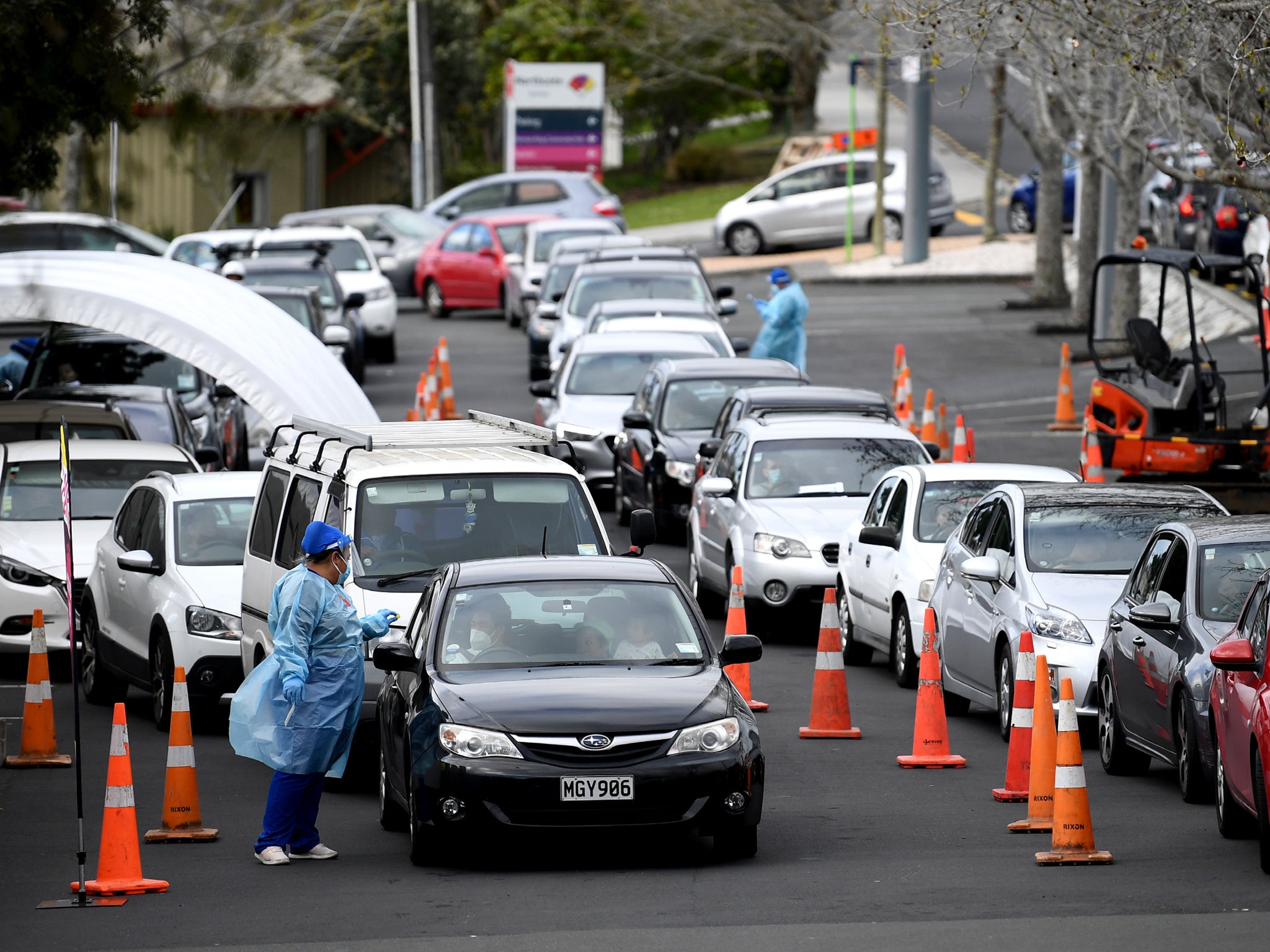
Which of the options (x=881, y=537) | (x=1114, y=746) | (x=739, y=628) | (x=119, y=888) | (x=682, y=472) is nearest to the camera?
(x=119, y=888)

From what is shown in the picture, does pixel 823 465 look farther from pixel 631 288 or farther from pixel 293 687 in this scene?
pixel 631 288

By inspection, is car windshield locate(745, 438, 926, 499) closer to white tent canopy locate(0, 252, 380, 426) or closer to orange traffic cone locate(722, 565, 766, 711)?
orange traffic cone locate(722, 565, 766, 711)

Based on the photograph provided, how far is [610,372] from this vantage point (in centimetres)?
2391

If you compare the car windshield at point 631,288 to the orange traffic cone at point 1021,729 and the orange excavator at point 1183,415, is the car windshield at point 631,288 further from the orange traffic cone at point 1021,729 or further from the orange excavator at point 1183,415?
the orange traffic cone at point 1021,729

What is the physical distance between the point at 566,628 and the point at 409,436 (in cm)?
328

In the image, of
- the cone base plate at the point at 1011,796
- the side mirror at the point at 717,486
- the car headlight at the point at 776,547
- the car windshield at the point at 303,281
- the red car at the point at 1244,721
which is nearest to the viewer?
the red car at the point at 1244,721

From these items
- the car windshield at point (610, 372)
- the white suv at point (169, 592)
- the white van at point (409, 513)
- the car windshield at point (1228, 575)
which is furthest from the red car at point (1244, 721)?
the car windshield at point (610, 372)

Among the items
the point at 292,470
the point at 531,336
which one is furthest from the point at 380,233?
the point at 292,470

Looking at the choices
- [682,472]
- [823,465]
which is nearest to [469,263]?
[682,472]

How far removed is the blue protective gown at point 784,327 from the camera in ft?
82.4

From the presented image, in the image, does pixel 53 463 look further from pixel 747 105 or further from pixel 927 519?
pixel 747 105

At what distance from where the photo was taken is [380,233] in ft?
137

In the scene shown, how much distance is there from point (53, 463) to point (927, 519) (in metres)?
6.70

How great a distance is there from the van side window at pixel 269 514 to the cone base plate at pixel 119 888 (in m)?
3.57
